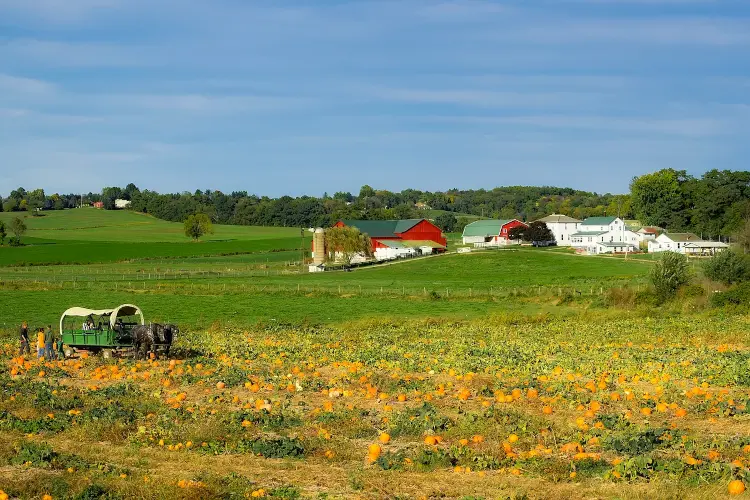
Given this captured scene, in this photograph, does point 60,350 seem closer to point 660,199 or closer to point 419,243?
point 419,243

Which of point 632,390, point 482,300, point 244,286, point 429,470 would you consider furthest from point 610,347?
point 244,286

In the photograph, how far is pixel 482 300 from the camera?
2469 inches

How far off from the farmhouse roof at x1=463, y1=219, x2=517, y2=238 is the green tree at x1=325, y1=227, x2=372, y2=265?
47623 mm

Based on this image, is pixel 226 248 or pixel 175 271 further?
pixel 226 248

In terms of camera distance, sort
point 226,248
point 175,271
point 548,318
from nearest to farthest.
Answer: point 548,318 → point 175,271 → point 226,248

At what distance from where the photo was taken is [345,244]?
4518 inches

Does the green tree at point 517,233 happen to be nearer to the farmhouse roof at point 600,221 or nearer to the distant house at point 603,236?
the distant house at point 603,236

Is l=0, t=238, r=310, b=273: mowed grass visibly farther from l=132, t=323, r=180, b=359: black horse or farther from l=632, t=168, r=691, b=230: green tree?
l=132, t=323, r=180, b=359: black horse

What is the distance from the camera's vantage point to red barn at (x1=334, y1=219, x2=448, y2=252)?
12962 centimetres

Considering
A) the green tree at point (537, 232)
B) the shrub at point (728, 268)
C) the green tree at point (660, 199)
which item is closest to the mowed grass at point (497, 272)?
the shrub at point (728, 268)

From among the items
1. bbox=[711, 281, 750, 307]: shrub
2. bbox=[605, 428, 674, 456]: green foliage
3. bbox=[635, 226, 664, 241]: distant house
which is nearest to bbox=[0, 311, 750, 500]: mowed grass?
bbox=[605, 428, 674, 456]: green foliage

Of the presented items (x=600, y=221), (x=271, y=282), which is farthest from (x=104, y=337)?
(x=600, y=221)

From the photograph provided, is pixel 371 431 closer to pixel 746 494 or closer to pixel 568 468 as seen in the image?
pixel 568 468

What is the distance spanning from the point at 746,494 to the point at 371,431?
8.07 metres
